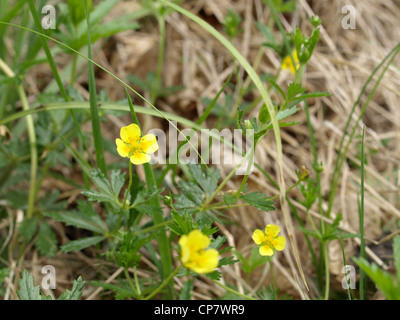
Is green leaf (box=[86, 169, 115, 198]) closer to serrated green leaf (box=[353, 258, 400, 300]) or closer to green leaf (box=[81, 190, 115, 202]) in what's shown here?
green leaf (box=[81, 190, 115, 202])

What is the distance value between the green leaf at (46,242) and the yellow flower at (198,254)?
995 mm

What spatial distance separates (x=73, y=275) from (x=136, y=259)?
667mm

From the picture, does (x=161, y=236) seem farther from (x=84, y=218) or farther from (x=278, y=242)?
(x=278, y=242)

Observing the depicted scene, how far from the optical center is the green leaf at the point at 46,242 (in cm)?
181

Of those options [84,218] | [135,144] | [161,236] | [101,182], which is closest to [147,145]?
[135,144]

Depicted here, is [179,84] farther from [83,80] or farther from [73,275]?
[73,275]

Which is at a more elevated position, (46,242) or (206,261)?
(46,242)

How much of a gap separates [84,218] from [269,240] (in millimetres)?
780

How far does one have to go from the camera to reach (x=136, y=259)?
56.4 inches

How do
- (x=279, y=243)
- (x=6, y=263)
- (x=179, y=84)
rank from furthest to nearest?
(x=179, y=84) < (x=6, y=263) < (x=279, y=243)

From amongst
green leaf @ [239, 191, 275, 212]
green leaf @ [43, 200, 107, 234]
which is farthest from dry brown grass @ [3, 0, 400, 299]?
green leaf @ [239, 191, 275, 212]

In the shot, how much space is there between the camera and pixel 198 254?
108 centimetres

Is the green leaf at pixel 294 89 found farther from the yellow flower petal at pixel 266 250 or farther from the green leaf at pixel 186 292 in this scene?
the green leaf at pixel 186 292
